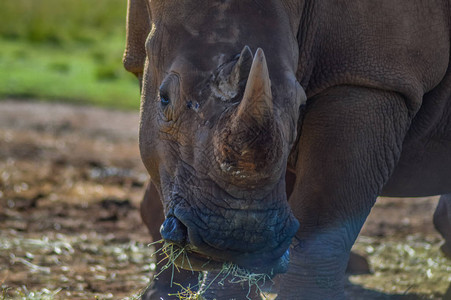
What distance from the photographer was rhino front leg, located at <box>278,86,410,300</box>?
4.55m

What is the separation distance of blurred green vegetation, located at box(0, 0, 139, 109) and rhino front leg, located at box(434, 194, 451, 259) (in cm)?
760

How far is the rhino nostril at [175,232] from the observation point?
3.97 metres

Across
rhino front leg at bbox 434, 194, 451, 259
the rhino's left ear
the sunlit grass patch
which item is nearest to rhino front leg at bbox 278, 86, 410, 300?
the rhino's left ear

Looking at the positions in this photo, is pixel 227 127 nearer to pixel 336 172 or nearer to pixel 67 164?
pixel 336 172

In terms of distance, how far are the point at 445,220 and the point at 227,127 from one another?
317 centimetres

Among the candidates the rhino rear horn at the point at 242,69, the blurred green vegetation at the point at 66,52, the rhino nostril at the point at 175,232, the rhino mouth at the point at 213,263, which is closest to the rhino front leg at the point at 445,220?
the rhino mouth at the point at 213,263

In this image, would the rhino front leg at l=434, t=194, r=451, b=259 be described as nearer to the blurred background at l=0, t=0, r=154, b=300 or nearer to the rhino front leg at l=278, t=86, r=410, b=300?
the rhino front leg at l=278, t=86, r=410, b=300

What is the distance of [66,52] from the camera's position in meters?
17.2

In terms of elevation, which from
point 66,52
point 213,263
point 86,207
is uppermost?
point 213,263

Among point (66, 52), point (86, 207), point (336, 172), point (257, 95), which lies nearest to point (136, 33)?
point (336, 172)

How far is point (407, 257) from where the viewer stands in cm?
704

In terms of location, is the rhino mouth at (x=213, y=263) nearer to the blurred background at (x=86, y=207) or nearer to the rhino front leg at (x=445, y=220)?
the blurred background at (x=86, y=207)

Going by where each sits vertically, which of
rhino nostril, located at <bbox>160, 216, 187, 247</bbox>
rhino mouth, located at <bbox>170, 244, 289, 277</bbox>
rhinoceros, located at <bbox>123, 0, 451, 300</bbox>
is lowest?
rhino mouth, located at <bbox>170, 244, 289, 277</bbox>

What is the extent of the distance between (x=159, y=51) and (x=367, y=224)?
14.0 feet
